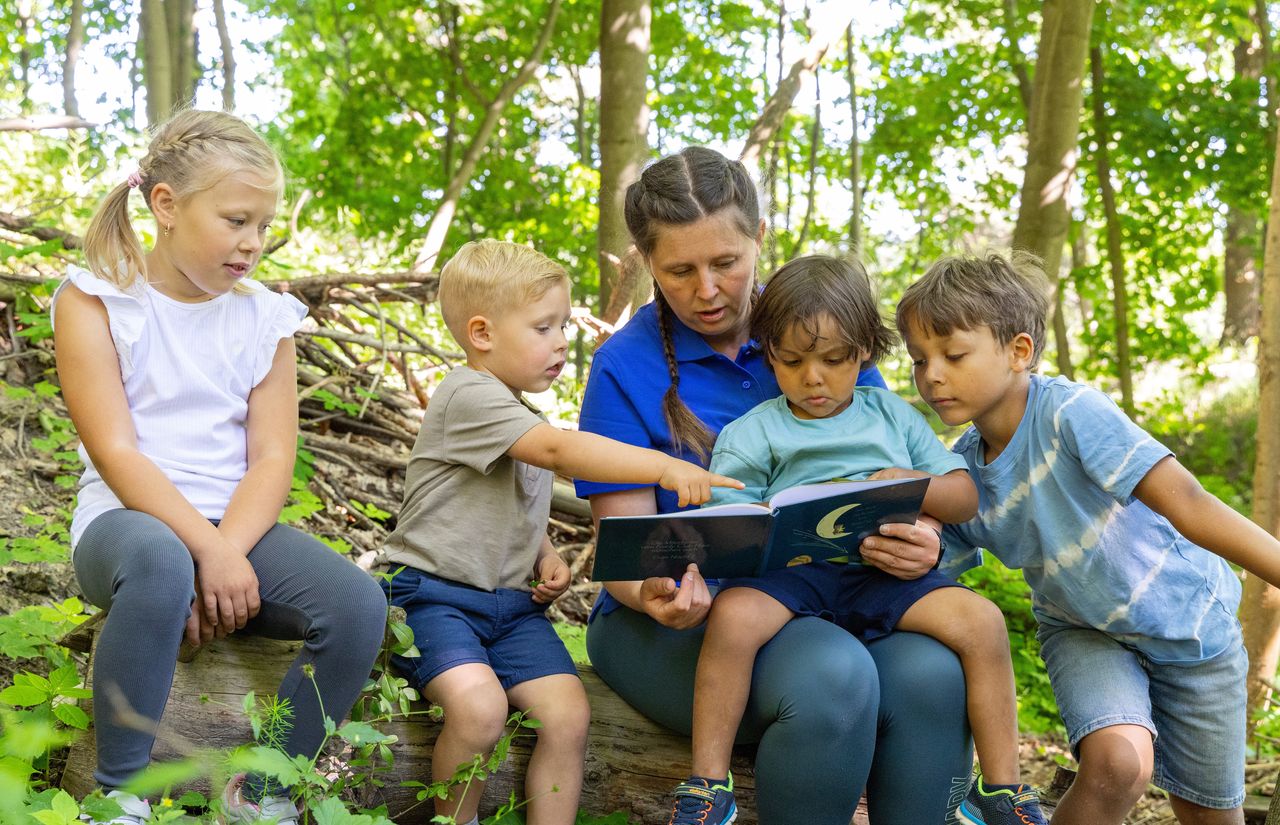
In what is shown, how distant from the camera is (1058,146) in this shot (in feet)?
20.7

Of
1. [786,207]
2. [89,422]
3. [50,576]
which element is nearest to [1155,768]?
[89,422]

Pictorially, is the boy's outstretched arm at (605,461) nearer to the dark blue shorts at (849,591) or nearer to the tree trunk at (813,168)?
the dark blue shorts at (849,591)

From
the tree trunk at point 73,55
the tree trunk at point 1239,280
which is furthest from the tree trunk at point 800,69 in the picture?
the tree trunk at point 73,55

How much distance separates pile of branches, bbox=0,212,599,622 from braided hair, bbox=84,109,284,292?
5.75ft

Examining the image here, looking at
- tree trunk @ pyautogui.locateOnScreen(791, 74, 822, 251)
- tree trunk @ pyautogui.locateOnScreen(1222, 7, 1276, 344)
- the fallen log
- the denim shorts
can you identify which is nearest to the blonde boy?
the fallen log

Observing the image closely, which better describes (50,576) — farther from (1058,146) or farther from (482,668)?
(1058,146)

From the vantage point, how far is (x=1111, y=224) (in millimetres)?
9109

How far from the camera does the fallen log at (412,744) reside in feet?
7.44

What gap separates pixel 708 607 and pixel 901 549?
0.44 m

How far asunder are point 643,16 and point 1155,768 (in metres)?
Answer: 4.47

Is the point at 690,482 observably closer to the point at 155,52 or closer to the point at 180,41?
the point at 155,52

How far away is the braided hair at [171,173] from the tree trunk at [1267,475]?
3.53 meters

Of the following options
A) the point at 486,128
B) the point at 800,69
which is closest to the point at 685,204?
the point at 800,69

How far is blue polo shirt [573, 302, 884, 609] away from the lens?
2.59m
